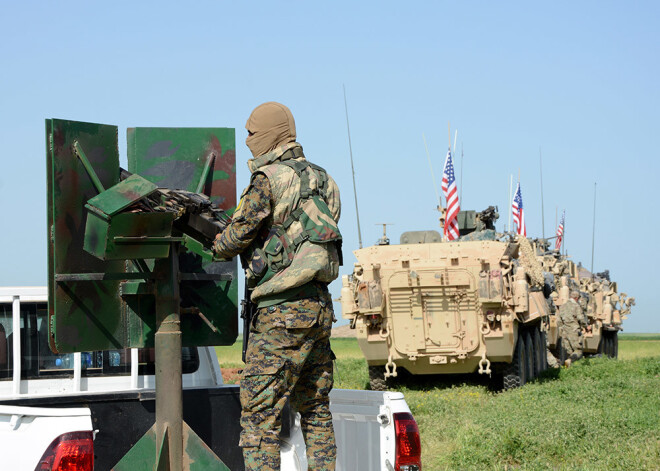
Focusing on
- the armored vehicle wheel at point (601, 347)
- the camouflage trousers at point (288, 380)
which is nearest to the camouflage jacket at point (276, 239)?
the camouflage trousers at point (288, 380)

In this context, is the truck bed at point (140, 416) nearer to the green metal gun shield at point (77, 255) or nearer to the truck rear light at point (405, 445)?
the green metal gun shield at point (77, 255)

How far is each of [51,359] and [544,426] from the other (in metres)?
5.33

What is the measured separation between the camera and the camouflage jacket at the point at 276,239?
13.1 feet

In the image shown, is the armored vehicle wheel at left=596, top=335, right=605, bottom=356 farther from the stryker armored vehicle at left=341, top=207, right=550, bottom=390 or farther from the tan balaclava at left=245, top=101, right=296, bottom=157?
the tan balaclava at left=245, top=101, right=296, bottom=157

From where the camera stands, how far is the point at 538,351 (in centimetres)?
1742

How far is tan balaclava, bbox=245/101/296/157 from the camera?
4188mm

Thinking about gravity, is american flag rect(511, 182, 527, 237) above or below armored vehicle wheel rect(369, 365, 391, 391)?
above

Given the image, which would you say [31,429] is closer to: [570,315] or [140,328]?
[140,328]

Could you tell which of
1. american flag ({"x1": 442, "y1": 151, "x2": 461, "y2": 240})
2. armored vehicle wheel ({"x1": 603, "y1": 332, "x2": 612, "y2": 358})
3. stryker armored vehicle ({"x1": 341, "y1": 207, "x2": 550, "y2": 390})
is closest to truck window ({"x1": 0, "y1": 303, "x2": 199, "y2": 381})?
stryker armored vehicle ({"x1": 341, "y1": 207, "x2": 550, "y2": 390})

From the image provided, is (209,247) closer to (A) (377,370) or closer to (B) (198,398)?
(B) (198,398)

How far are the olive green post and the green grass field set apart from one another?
2997 millimetres

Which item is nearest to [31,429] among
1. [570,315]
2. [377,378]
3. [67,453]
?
[67,453]

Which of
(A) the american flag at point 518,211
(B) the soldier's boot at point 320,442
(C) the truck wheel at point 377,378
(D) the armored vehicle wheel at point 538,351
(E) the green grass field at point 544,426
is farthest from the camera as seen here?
(A) the american flag at point 518,211

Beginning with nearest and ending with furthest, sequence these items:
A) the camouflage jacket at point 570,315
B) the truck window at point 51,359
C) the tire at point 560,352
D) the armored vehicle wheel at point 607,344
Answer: the truck window at point 51,359 → the tire at point 560,352 → the camouflage jacket at point 570,315 → the armored vehicle wheel at point 607,344
